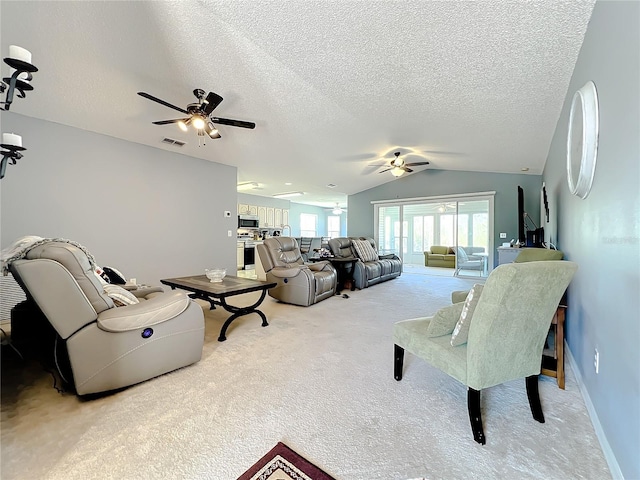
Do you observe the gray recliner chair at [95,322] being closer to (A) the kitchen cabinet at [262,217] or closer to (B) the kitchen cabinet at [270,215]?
(A) the kitchen cabinet at [262,217]

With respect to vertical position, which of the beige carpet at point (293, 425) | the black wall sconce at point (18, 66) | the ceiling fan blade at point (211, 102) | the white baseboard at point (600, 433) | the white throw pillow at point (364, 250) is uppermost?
the ceiling fan blade at point (211, 102)

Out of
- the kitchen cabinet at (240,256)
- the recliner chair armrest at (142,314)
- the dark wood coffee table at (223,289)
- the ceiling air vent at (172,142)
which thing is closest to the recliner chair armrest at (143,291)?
the dark wood coffee table at (223,289)

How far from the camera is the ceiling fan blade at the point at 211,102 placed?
281 centimetres

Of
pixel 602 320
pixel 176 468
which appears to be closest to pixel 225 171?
pixel 176 468

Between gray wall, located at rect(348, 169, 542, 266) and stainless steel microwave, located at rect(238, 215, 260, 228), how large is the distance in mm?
3219

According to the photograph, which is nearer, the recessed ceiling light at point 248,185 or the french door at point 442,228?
the french door at point 442,228

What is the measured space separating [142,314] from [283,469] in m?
1.37

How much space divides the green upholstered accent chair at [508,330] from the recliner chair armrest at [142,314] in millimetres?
1875

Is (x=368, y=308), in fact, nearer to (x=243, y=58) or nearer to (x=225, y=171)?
(x=243, y=58)

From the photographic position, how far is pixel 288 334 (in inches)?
121

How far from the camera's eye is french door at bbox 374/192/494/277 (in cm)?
724

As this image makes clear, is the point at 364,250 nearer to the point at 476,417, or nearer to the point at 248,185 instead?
the point at 248,185

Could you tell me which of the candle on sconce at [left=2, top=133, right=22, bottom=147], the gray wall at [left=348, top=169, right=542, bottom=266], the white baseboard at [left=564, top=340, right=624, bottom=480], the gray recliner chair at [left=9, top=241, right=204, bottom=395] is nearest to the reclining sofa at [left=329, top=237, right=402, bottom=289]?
the gray wall at [left=348, top=169, right=542, bottom=266]

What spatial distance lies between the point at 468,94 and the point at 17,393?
4.53m
